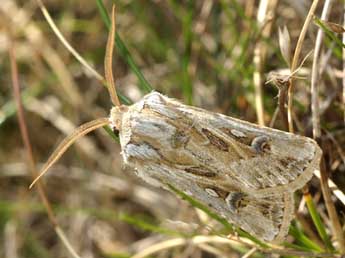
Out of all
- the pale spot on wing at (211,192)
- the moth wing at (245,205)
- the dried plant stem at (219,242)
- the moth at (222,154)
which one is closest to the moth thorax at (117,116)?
the moth at (222,154)

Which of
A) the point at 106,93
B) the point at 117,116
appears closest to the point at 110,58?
the point at 117,116

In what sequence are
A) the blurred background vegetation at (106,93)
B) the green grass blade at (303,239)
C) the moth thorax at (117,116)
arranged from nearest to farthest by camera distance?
the moth thorax at (117,116)
the green grass blade at (303,239)
the blurred background vegetation at (106,93)

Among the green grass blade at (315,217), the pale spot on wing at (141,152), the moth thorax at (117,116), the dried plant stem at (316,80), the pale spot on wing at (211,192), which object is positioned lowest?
the green grass blade at (315,217)

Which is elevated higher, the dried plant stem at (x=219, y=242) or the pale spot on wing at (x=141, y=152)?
the pale spot on wing at (x=141, y=152)

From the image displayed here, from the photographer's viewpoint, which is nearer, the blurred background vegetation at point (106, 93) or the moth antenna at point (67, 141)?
the moth antenna at point (67, 141)

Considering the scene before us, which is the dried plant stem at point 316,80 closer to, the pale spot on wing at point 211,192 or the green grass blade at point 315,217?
the green grass blade at point 315,217

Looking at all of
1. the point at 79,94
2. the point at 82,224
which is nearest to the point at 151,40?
the point at 79,94

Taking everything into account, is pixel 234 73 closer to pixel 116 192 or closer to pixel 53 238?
pixel 116 192

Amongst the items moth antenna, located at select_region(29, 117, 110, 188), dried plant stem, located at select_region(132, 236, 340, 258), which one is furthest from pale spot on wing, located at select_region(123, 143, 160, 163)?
dried plant stem, located at select_region(132, 236, 340, 258)

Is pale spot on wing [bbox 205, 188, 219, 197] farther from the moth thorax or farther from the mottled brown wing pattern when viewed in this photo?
the moth thorax
